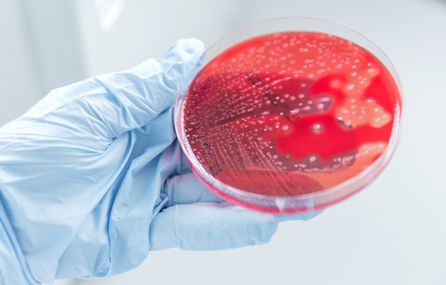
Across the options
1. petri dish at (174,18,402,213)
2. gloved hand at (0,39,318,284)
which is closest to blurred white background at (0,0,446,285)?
gloved hand at (0,39,318,284)

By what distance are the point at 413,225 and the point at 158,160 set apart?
76cm

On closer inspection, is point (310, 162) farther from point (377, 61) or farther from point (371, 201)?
point (371, 201)

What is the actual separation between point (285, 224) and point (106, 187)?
0.65m

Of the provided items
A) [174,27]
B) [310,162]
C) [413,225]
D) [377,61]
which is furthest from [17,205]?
[413,225]

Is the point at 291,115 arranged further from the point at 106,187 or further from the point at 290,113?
the point at 106,187

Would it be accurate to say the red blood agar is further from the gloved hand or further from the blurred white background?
the blurred white background

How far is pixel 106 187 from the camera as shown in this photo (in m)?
1.22

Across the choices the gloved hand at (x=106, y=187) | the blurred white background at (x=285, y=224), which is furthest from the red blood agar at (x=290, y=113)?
the blurred white background at (x=285, y=224)

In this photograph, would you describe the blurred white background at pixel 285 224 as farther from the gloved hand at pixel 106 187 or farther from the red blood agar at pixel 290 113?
the red blood agar at pixel 290 113

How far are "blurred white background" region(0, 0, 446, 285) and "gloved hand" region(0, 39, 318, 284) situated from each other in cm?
41

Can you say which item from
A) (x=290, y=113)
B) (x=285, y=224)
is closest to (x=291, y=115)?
(x=290, y=113)

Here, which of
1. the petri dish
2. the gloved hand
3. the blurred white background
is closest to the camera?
the petri dish

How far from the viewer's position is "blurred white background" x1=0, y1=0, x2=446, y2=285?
1.56 meters

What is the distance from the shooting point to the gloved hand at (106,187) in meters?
1.12
